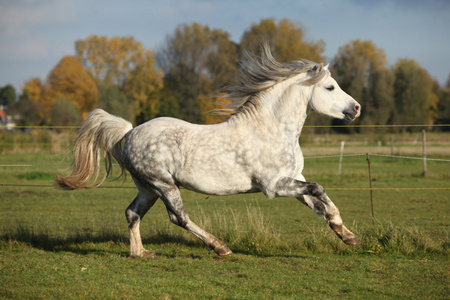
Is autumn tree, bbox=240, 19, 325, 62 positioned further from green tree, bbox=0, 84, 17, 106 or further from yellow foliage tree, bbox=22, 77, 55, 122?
green tree, bbox=0, 84, 17, 106

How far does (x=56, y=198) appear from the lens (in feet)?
48.4

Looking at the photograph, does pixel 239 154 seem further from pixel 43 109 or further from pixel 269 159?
pixel 43 109

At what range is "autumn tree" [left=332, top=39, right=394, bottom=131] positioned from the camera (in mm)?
49594

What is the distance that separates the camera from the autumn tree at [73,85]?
54.5 m

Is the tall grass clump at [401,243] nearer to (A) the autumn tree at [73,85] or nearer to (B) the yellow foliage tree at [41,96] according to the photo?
(A) the autumn tree at [73,85]

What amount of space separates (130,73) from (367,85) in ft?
92.9

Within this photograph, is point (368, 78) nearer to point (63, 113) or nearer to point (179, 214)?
point (63, 113)

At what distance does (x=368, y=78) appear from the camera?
5309 centimetres

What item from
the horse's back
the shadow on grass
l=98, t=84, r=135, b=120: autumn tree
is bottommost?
the shadow on grass

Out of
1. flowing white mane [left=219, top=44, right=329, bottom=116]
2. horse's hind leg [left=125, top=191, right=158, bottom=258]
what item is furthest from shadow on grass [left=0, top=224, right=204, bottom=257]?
flowing white mane [left=219, top=44, right=329, bottom=116]

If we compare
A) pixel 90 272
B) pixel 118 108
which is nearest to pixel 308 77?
pixel 90 272

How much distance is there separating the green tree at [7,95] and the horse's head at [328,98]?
134 meters

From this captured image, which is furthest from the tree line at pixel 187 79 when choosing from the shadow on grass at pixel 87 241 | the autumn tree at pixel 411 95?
the shadow on grass at pixel 87 241

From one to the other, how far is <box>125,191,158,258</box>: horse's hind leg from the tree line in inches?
1458
